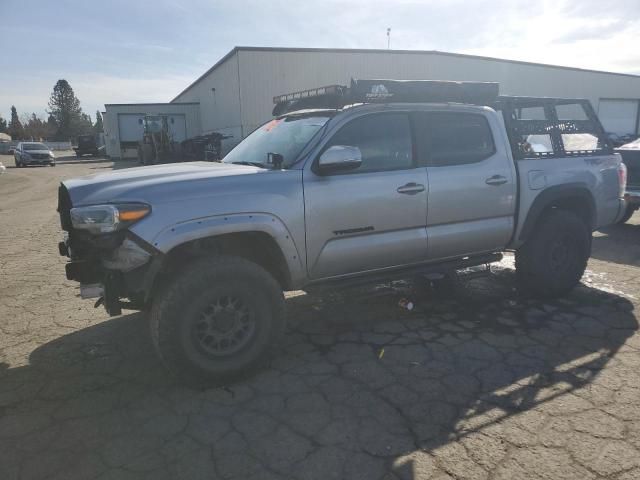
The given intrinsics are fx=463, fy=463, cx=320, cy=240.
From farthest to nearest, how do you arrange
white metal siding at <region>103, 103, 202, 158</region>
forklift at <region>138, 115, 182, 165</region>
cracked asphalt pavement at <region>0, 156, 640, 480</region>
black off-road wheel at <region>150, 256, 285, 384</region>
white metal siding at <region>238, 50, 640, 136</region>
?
white metal siding at <region>103, 103, 202, 158</region> < white metal siding at <region>238, 50, 640, 136</region> < forklift at <region>138, 115, 182, 165</region> < black off-road wheel at <region>150, 256, 285, 384</region> < cracked asphalt pavement at <region>0, 156, 640, 480</region>

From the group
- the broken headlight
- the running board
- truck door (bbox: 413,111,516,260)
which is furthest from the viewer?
truck door (bbox: 413,111,516,260)

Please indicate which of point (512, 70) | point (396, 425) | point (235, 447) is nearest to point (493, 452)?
point (396, 425)

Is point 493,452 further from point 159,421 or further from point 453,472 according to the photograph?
point 159,421

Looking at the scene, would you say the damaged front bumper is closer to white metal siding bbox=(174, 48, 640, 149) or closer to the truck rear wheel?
the truck rear wheel

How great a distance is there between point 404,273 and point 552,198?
181cm

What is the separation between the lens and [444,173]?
3.99 meters

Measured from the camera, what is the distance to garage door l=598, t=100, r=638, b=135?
114 feet

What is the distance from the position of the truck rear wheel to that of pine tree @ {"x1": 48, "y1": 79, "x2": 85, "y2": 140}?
351 feet

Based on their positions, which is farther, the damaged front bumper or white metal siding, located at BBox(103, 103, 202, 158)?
white metal siding, located at BBox(103, 103, 202, 158)

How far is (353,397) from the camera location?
303 centimetres

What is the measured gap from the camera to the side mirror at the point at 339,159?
3293 millimetres

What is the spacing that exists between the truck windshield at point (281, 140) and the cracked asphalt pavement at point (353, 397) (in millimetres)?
1567

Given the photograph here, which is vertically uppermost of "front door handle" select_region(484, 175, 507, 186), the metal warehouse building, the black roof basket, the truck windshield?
the metal warehouse building

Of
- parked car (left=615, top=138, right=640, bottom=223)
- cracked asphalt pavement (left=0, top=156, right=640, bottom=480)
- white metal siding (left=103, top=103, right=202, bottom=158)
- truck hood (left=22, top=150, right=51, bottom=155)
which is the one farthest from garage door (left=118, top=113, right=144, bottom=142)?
cracked asphalt pavement (left=0, top=156, right=640, bottom=480)
